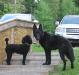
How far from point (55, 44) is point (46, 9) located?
4231 cm

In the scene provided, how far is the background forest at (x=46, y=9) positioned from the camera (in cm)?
5075

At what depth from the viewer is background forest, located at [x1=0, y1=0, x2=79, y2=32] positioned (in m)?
50.8

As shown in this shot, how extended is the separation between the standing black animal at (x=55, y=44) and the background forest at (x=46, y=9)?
97.5ft

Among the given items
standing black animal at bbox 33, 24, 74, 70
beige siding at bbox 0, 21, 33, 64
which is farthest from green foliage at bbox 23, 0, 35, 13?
standing black animal at bbox 33, 24, 74, 70

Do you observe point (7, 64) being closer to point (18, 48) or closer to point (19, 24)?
point (18, 48)

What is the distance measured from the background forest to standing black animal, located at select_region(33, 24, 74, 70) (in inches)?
1170

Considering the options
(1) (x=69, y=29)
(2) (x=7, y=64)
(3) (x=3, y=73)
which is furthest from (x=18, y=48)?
(1) (x=69, y=29)

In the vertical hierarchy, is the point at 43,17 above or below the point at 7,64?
below

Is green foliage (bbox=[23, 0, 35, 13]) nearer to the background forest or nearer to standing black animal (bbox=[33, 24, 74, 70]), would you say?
the background forest

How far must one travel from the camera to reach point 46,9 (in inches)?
2224

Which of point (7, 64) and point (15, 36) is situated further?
point (15, 36)

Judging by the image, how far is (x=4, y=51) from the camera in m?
15.5

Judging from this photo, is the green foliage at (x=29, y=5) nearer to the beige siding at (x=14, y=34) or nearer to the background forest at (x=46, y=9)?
the background forest at (x=46, y=9)

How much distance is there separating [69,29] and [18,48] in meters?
10.7
